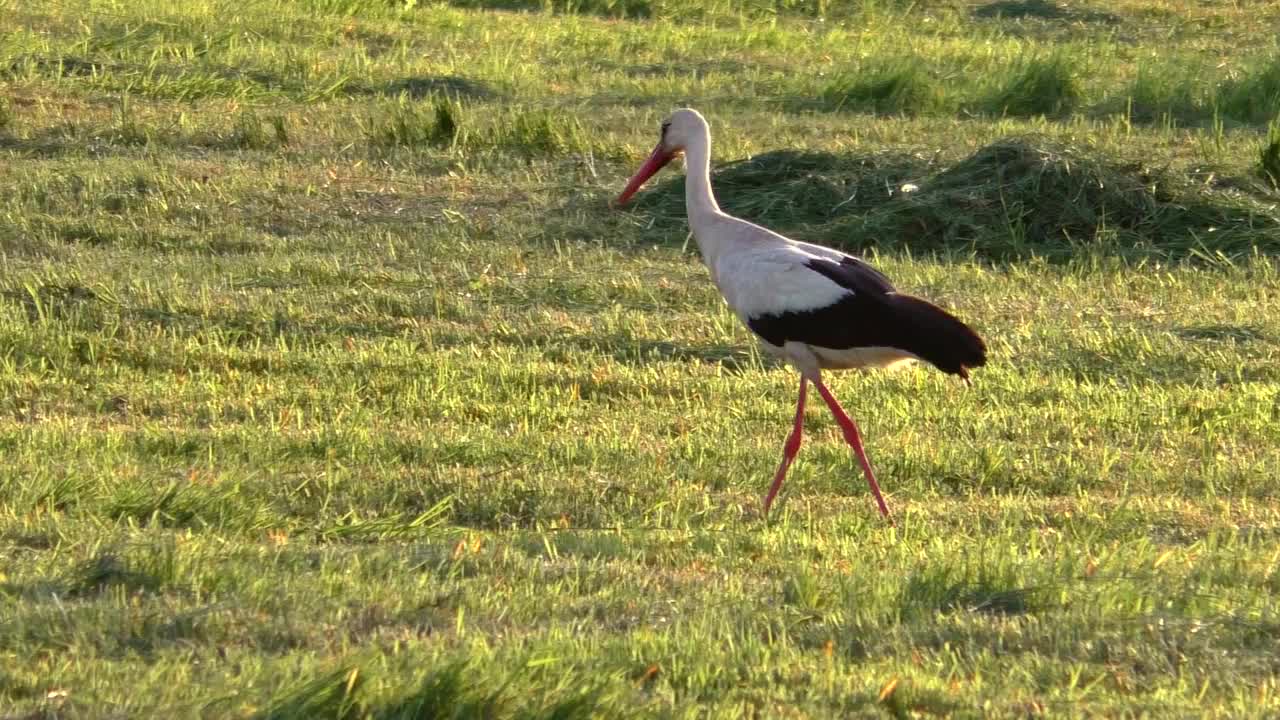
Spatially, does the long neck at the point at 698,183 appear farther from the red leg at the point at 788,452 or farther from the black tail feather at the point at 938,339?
the black tail feather at the point at 938,339

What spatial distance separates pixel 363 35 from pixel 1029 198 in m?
7.48

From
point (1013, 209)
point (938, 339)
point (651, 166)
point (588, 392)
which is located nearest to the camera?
point (938, 339)

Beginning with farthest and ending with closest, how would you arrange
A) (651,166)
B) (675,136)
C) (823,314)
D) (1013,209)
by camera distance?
(1013,209) → (651,166) → (675,136) → (823,314)

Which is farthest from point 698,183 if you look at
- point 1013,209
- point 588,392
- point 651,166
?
Answer: point 1013,209

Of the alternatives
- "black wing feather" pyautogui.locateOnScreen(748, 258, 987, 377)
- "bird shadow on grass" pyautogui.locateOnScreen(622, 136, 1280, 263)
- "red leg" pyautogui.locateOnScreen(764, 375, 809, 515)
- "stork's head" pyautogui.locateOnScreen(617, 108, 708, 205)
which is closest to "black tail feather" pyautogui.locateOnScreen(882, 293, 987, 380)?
"black wing feather" pyautogui.locateOnScreen(748, 258, 987, 377)

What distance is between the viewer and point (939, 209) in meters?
10.7

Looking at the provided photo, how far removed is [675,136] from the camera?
7855 mm

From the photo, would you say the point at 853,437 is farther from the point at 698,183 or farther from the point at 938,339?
the point at 698,183

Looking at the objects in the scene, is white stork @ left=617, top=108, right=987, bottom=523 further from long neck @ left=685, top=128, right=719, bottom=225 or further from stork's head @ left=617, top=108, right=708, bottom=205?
stork's head @ left=617, top=108, right=708, bottom=205

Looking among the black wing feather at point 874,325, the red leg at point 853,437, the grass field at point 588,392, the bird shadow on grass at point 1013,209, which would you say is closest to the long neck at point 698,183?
the black wing feather at point 874,325

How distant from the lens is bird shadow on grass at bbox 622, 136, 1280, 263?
414 inches

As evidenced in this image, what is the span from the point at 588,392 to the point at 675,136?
107 centimetres

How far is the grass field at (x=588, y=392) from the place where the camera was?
171 inches

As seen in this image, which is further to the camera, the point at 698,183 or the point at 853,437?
the point at 698,183
